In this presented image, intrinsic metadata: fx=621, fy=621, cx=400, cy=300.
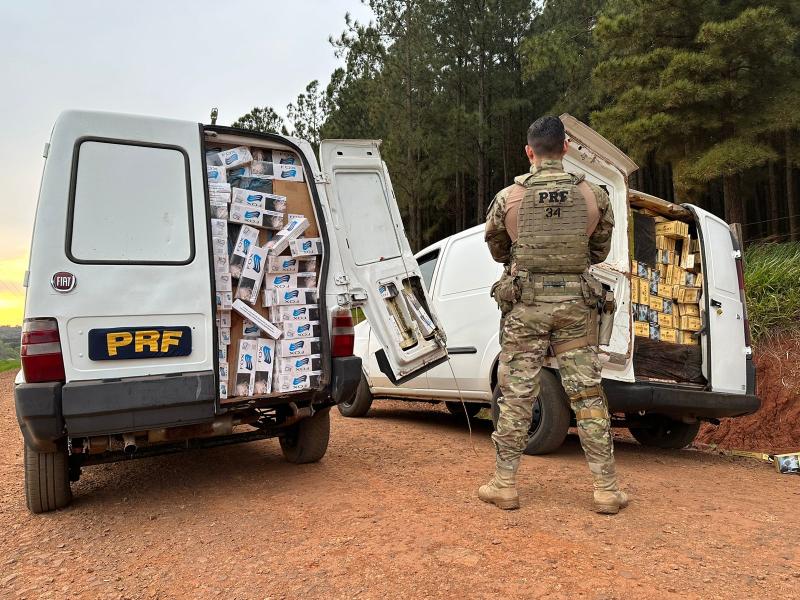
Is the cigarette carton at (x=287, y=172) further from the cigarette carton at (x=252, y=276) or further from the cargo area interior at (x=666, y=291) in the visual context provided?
the cargo area interior at (x=666, y=291)

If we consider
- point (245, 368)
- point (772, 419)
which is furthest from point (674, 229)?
point (245, 368)

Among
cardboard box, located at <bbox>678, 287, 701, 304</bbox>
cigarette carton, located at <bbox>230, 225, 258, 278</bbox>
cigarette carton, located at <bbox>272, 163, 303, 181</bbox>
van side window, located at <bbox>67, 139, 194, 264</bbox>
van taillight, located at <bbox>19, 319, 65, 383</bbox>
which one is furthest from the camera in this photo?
cardboard box, located at <bbox>678, 287, 701, 304</bbox>

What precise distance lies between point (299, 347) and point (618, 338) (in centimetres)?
229

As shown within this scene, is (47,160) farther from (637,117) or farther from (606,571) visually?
(637,117)

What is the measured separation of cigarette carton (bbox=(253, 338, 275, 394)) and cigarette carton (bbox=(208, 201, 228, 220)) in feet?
2.61

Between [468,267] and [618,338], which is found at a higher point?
[468,267]

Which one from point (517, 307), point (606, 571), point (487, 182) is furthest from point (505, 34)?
point (606, 571)

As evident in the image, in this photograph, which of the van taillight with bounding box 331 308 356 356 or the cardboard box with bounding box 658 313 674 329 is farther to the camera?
the cardboard box with bounding box 658 313 674 329

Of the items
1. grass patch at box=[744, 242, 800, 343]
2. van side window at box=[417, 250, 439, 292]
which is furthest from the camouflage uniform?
grass patch at box=[744, 242, 800, 343]

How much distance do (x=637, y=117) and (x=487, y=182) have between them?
11.2 metres

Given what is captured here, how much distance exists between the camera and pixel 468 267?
5617 mm

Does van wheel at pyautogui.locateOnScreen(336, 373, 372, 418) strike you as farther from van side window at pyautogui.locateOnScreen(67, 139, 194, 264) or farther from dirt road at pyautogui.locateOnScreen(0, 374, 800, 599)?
van side window at pyautogui.locateOnScreen(67, 139, 194, 264)

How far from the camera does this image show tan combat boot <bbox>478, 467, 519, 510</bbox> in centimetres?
329

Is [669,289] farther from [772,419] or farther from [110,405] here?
[110,405]
